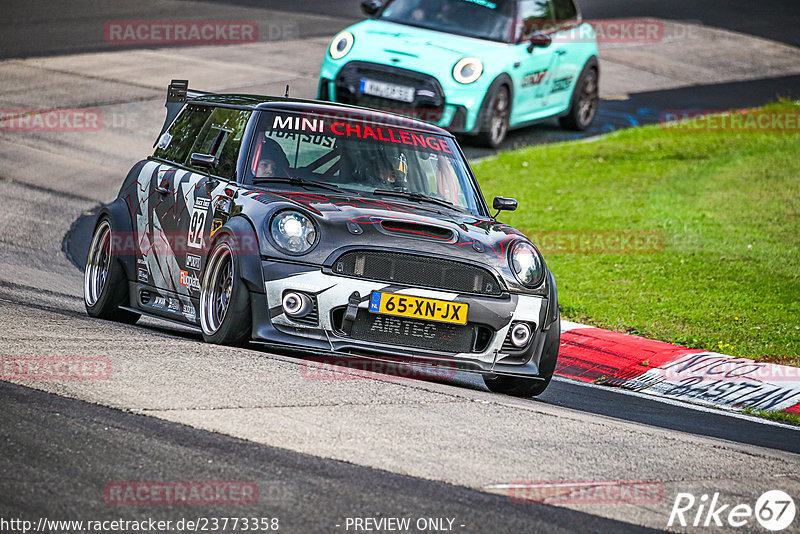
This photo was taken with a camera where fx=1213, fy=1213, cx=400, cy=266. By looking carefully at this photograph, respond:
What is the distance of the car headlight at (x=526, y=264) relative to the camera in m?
7.27

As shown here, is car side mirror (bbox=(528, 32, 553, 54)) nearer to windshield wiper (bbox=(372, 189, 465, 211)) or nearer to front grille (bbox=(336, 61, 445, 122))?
front grille (bbox=(336, 61, 445, 122))

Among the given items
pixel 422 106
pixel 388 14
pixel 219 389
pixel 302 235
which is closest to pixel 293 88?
pixel 388 14

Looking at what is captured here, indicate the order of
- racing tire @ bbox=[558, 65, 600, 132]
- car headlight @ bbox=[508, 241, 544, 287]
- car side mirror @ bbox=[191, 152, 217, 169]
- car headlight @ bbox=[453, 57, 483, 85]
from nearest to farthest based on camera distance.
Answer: car headlight @ bbox=[508, 241, 544, 287] < car side mirror @ bbox=[191, 152, 217, 169] < car headlight @ bbox=[453, 57, 483, 85] < racing tire @ bbox=[558, 65, 600, 132]

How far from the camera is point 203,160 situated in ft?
25.7

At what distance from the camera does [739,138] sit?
61.4 ft

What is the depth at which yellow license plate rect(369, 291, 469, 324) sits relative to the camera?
6.83m

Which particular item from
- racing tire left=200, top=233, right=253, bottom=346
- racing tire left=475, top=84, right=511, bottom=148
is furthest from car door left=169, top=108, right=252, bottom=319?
racing tire left=475, top=84, right=511, bottom=148

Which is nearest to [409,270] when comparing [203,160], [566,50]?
[203,160]

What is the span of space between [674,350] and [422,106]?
6550mm

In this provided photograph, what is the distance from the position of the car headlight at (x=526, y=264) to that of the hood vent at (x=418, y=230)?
0.42m

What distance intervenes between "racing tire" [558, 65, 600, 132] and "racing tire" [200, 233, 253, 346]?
1195 centimetres

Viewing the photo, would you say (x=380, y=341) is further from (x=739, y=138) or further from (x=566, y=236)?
(x=739, y=138)

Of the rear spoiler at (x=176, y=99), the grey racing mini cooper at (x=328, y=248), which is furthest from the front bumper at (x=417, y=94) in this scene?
the grey racing mini cooper at (x=328, y=248)

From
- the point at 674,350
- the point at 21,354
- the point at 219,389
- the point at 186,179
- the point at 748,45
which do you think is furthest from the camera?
the point at 748,45
